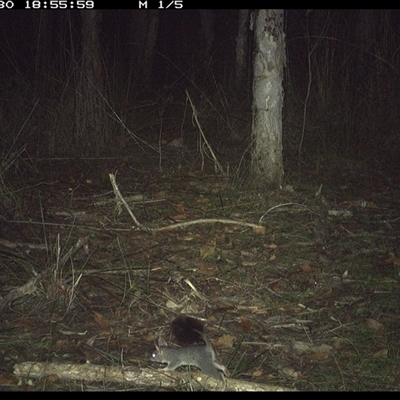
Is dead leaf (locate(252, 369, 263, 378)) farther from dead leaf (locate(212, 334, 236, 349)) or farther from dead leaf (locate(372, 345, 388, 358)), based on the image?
dead leaf (locate(372, 345, 388, 358))

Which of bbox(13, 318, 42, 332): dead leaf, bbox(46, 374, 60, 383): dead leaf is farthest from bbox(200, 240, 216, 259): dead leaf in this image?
bbox(46, 374, 60, 383): dead leaf

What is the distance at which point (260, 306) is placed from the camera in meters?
4.02

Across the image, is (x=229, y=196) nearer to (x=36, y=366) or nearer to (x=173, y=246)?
(x=173, y=246)

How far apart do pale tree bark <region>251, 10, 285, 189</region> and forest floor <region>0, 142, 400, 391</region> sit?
18cm

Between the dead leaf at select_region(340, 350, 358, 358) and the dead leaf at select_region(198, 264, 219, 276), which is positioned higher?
the dead leaf at select_region(198, 264, 219, 276)

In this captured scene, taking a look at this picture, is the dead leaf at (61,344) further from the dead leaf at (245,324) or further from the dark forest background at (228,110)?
the dark forest background at (228,110)

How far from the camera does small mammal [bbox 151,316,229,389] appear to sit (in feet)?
10.3

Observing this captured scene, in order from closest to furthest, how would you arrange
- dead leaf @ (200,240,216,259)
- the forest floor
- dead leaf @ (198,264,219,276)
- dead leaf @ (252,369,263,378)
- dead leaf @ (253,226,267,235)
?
dead leaf @ (252,369,263,378)
the forest floor
dead leaf @ (198,264,219,276)
dead leaf @ (200,240,216,259)
dead leaf @ (253,226,267,235)

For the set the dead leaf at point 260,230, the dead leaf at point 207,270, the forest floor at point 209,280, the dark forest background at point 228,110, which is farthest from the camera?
the dark forest background at point 228,110

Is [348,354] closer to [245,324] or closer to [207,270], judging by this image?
[245,324]

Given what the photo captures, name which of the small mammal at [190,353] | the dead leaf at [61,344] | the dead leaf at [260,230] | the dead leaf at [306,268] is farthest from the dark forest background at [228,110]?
the small mammal at [190,353]

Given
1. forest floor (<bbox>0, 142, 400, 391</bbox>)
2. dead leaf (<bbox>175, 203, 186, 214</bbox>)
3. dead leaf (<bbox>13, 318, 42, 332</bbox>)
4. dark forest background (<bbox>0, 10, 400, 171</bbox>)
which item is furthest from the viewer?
dark forest background (<bbox>0, 10, 400, 171</bbox>)

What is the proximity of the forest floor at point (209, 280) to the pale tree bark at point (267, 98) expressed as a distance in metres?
0.18

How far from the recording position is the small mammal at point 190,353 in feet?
10.3
